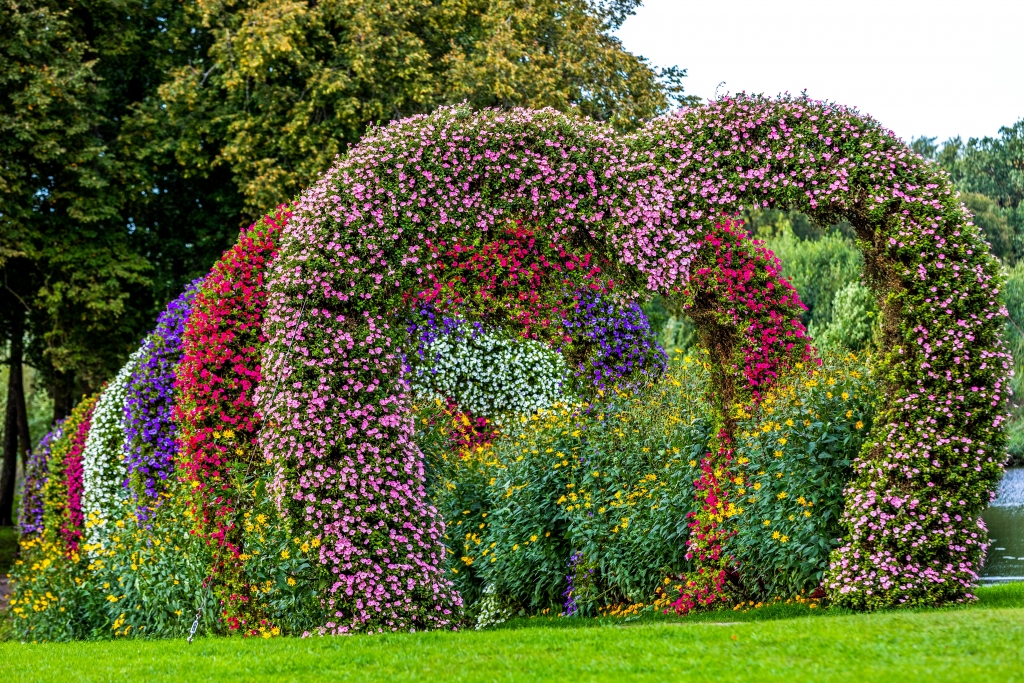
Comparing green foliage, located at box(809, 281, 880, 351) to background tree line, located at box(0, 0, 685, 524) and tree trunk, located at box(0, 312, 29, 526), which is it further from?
tree trunk, located at box(0, 312, 29, 526)

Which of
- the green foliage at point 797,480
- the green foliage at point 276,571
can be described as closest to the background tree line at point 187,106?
the green foliage at point 276,571

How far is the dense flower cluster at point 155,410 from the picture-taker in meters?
12.7

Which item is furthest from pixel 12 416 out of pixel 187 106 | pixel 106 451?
pixel 106 451

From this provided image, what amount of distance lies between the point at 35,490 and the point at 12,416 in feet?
15.8

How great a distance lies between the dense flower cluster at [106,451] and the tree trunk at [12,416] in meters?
7.91

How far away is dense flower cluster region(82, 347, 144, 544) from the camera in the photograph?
13773 mm

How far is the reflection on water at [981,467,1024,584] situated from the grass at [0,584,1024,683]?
4736 millimetres

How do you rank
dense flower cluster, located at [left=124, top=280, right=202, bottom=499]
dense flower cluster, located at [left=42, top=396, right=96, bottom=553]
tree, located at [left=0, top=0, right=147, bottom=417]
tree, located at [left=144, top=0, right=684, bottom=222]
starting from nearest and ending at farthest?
dense flower cluster, located at [left=124, top=280, right=202, bottom=499] < dense flower cluster, located at [left=42, top=396, right=96, bottom=553] < tree, located at [left=0, top=0, right=147, bottom=417] < tree, located at [left=144, top=0, right=684, bottom=222]

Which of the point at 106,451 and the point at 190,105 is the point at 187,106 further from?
the point at 106,451

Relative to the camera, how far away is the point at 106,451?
13922 millimetres

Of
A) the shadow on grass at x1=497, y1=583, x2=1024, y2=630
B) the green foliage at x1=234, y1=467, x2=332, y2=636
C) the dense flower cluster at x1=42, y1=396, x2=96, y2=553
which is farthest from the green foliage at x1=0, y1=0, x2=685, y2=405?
the shadow on grass at x1=497, y1=583, x2=1024, y2=630

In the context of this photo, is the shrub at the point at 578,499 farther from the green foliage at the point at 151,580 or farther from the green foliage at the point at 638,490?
the green foliage at the point at 151,580

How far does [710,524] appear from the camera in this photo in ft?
29.5

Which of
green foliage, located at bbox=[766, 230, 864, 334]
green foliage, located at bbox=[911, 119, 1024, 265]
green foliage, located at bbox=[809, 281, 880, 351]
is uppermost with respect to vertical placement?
green foliage, located at bbox=[911, 119, 1024, 265]
